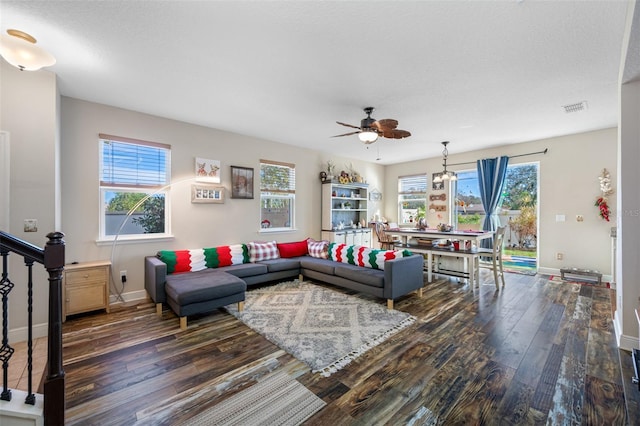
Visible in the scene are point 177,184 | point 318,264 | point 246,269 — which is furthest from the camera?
point 318,264

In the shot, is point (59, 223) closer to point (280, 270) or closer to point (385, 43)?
point (280, 270)

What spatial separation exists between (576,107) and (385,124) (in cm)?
275

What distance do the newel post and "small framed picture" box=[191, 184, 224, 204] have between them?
113 inches

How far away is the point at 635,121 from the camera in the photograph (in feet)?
7.92

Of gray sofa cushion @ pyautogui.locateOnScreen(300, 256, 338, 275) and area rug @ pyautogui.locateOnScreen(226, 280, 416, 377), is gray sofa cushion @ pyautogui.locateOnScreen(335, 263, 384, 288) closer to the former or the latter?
gray sofa cushion @ pyautogui.locateOnScreen(300, 256, 338, 275)

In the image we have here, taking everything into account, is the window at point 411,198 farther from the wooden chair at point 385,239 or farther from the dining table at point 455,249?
the dining table at point 455,249

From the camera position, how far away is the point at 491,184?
5.89 m

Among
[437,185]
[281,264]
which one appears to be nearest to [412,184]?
[437,185]

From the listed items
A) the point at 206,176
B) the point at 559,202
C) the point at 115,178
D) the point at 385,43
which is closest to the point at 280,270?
the point at 206,176

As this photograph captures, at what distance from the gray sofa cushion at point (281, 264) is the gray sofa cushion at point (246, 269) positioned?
128 millimetres

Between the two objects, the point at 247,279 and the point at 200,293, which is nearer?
the point at 200,293

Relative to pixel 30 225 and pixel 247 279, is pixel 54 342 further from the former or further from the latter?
pixel 247 279

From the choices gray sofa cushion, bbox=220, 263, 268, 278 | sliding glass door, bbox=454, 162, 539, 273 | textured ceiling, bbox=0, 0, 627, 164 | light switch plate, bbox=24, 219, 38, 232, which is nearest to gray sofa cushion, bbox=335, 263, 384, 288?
gray sofa cushion, bbox=220, 263, 268, 278

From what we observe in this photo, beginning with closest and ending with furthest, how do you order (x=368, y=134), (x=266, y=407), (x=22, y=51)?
1. (x=266, y=407)
2. (x=22, y=51)
3. (x=368, y=134)
